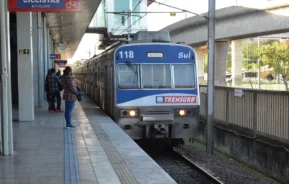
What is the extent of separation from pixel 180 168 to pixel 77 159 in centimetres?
432

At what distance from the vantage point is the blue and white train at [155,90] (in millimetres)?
11992

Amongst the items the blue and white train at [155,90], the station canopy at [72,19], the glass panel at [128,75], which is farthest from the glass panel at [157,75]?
the station canopy at [72,19]

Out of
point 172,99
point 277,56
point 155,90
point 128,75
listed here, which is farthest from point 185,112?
point 277,56

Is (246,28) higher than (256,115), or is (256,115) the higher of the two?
(246,28)

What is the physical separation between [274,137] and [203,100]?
7.23m

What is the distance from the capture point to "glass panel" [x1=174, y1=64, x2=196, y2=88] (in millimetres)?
12368

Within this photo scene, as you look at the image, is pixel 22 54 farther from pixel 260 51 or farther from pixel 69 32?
pixel 260 51

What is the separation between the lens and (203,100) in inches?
782

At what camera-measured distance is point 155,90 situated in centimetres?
1220

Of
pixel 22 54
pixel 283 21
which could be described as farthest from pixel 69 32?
pixel 22 54

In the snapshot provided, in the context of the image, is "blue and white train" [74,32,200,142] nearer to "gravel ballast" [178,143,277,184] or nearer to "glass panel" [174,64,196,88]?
"glass panel" [174,64,196,88]

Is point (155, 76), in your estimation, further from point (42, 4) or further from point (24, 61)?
point (24, 61)

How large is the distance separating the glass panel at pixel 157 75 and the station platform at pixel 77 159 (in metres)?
1.50

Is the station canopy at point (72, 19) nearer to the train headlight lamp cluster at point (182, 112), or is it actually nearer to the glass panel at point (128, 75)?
the glass panel at point (128, 75)
